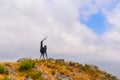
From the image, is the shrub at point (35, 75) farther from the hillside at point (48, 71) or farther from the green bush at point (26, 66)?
the green bush at point (26, 66)

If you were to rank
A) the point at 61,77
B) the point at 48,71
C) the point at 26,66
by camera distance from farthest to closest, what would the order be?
the point at 48,71
the point at 61,77
the point at 26,66

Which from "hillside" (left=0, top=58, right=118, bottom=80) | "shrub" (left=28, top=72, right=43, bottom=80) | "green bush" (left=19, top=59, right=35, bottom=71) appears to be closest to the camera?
"shrub" (left=28, top=72, right=43, bottom=80)

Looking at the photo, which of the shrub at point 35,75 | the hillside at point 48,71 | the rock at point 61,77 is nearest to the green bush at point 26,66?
the hillside at point 48,71

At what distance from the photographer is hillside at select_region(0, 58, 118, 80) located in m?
46.2

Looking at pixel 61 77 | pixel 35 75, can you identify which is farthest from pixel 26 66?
pixel 61 77

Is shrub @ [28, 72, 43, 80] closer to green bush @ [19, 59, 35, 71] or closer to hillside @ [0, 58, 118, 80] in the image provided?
hillside @ [0, 58, 118, 80]

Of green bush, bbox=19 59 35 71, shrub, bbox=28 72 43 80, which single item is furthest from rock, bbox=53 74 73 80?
green bush, bbox=19 59 35 71

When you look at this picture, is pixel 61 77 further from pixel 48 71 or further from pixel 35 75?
pixel 35 75

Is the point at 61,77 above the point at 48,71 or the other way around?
the other way around

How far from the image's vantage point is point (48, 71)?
1935 inches

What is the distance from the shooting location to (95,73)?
55750 mm

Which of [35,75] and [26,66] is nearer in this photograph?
[35,75]

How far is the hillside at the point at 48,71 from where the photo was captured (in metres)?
46.2

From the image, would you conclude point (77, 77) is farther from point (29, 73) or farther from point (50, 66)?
point (29, 73)
